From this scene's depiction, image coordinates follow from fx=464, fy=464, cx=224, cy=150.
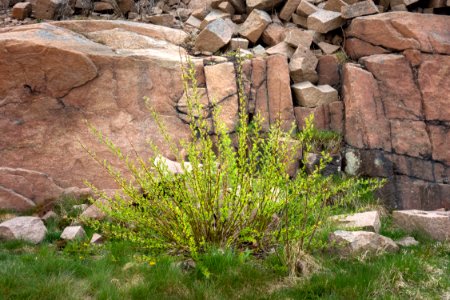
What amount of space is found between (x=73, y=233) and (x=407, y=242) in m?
3.81

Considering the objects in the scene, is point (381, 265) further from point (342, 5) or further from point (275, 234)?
point (342, 5)

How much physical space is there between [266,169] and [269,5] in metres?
6.12

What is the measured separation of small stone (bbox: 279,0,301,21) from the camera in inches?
380

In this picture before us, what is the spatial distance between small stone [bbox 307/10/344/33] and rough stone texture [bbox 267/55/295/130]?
1.50 meters

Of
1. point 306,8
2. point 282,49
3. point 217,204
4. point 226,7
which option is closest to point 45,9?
point 226,7

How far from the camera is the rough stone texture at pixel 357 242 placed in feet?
14.9

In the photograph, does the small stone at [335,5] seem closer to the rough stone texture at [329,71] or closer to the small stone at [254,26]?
the small stone at [254,26]

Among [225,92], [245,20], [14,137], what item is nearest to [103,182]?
[14,137]

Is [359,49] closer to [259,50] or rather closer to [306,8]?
[306,8]

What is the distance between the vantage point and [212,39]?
8758 mm

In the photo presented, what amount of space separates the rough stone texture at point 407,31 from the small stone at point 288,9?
67.9 inches

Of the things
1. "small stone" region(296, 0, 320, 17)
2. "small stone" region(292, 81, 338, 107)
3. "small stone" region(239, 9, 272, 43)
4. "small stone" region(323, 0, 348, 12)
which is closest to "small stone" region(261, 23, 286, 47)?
"small stone" region(239, 9, 272, 43)

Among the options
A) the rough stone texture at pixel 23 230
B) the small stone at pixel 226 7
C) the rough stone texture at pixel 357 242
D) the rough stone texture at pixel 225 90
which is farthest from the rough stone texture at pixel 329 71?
the rough stone texture at pixel 23 230

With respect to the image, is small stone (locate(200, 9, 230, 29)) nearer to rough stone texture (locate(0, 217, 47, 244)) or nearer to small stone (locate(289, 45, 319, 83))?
→ small stone (locate(289, 45, 319, 83))
